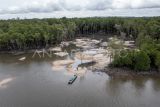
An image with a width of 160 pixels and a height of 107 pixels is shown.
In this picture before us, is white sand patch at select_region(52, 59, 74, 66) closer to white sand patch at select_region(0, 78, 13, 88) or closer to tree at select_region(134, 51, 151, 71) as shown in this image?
white sand patch at select_region(0, 78, 13, 88)

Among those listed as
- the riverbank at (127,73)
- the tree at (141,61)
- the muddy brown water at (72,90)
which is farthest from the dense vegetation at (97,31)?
the muddy brown water at (72,90)

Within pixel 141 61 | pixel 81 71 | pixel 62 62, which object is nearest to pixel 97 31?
pixel 62 62

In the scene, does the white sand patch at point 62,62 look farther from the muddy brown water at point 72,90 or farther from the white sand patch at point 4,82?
the white sand patch at point 4,82

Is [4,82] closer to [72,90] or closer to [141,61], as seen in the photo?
[72,90]

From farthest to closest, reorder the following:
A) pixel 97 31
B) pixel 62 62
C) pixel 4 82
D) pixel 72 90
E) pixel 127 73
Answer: pixel 97 31, pixel 62 62, pixel 127 73, pixel 4 82, pixel 72 90

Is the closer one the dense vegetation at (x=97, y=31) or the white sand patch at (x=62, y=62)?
the dense vegetation at (x=97, y=31)

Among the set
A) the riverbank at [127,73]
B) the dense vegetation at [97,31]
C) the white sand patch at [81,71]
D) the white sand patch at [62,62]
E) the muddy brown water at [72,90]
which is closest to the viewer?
the muddy brown water at [72,90]
